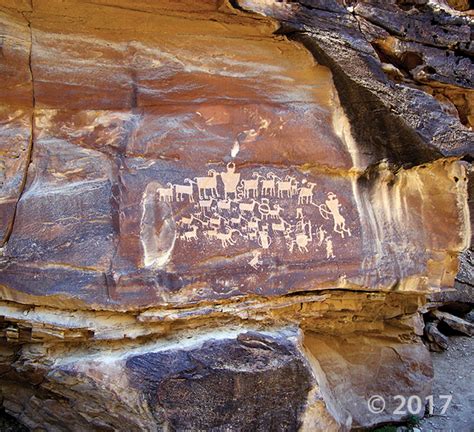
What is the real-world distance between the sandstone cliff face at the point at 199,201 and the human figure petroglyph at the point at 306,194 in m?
0.01

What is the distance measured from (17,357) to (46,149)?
5.52 ft

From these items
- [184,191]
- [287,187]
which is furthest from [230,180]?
[287,187]

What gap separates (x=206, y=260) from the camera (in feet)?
11.9

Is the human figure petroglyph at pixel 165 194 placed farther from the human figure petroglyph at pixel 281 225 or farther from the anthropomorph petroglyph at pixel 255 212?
the human figure petroglyph at pixel 281 225

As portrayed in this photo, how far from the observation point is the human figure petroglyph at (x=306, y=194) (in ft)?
13.1

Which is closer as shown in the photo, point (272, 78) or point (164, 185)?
point (164, 185)

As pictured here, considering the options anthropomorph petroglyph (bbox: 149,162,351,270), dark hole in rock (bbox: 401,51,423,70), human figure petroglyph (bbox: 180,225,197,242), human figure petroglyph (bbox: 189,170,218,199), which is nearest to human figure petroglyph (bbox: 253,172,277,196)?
anthropomorph petroglyph (bbox: 149,162,351,270)

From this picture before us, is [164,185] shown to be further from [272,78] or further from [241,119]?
[272,78]

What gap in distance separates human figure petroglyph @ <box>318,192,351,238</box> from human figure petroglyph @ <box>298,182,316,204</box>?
12 centimetres

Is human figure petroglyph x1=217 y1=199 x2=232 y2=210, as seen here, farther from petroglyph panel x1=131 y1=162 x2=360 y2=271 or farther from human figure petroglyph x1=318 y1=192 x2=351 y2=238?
human figure petroglyph x1=318 y1=192 x2=351 y2=238

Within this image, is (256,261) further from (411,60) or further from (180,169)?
(411,60)

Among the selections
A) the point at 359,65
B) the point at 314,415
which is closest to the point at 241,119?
the point at 359,65

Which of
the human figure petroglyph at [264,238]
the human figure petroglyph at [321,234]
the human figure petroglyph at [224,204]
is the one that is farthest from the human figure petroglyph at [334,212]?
the human figure petroglyph at [224,204]

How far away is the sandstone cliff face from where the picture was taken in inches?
135
